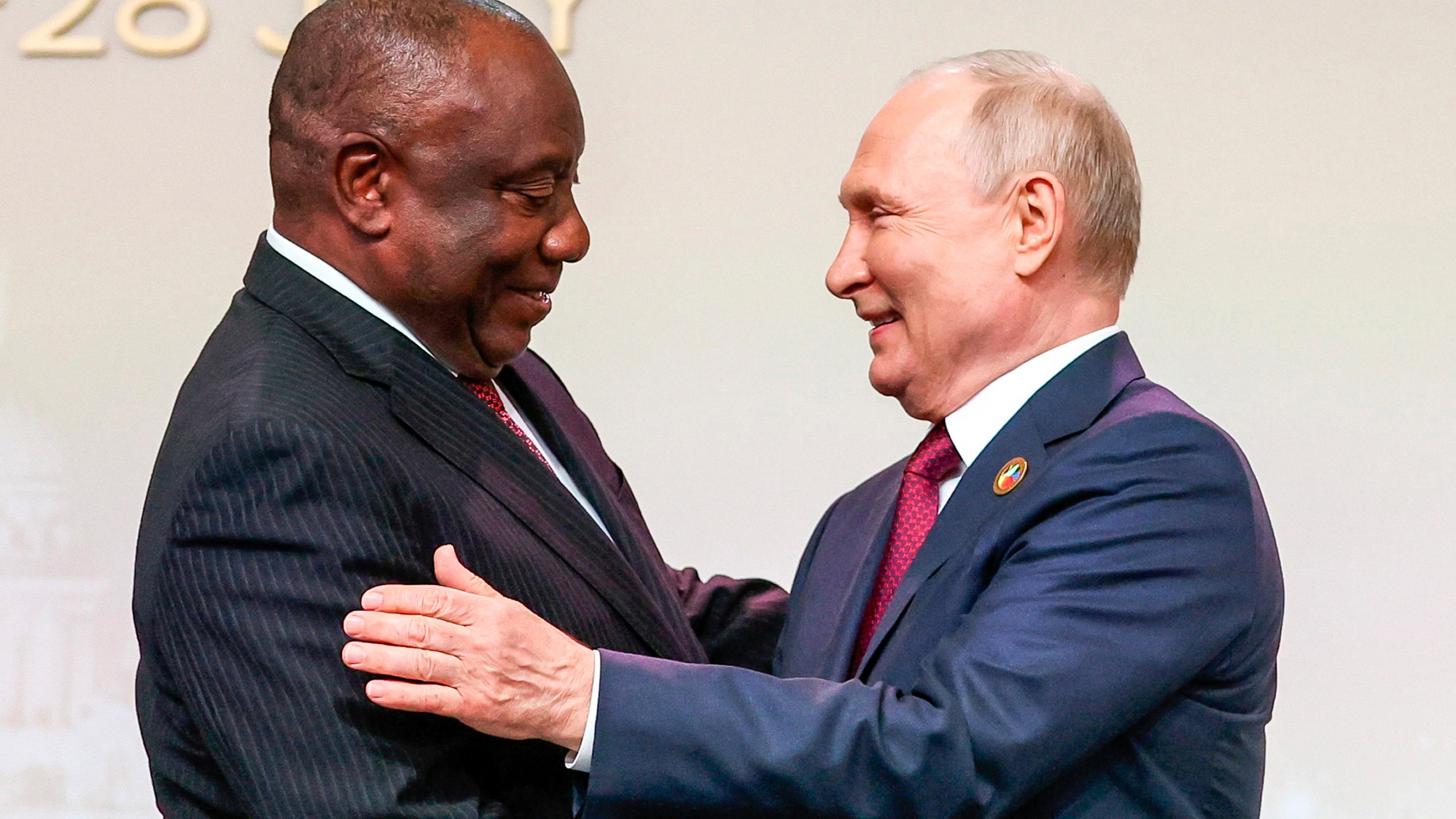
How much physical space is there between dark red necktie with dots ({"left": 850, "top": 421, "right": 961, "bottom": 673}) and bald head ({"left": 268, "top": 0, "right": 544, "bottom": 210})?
2.13 feet

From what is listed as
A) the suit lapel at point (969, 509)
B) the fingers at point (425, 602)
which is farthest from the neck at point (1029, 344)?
the fingers at point (425, 602)

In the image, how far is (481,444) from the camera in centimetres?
158

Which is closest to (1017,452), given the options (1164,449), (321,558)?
(1164,449)

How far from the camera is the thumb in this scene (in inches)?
53.9

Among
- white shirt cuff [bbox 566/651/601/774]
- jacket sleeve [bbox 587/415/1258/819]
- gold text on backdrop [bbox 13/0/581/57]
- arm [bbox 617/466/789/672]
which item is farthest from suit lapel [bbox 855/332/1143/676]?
gold text on backdrop [bbox 13/0/581/57]

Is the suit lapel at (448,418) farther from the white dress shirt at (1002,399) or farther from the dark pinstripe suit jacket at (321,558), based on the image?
the white dress shirt at (1002,399)

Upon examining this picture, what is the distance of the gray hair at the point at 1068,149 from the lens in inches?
68.6

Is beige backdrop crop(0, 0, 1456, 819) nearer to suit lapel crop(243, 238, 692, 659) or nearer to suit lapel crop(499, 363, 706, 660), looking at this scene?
suit lapel crop(499, 363, 706, 660)

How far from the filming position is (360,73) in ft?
5.02

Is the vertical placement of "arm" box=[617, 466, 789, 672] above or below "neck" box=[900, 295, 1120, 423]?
below

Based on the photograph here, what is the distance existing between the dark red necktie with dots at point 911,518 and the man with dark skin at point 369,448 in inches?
8.7

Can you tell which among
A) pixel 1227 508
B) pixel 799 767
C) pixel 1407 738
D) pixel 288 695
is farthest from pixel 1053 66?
pixel 1407 738

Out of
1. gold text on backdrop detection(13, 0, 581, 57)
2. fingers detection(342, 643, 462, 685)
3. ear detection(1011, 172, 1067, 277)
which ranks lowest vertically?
fingers detection(342, 643, 462, 685)

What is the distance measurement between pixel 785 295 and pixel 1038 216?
134 centimetres
